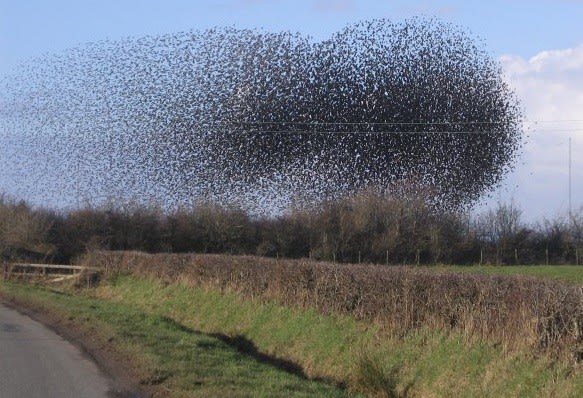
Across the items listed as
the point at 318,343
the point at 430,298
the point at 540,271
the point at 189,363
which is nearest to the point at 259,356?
the point at 318,343

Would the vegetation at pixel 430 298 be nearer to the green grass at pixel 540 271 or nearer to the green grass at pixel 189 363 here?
the green grass at pixel 189 363

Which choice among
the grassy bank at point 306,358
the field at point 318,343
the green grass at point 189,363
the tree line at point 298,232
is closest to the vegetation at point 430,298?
the field at point 318,343

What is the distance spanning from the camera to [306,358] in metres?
19.5

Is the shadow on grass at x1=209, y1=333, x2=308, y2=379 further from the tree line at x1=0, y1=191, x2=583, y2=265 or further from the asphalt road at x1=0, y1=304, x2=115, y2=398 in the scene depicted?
the tree line at x1=0, y1=191, x2=583, y2=265

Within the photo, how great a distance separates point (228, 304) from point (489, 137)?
139 feet

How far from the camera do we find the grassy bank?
1275 cm

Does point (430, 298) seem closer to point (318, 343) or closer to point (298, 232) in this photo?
point (318, 343)

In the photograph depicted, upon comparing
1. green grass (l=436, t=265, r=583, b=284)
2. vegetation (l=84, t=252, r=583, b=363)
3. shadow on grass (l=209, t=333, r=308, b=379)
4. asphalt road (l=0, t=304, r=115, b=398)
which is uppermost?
green grass (l=436, t=265, r=583, b=284)

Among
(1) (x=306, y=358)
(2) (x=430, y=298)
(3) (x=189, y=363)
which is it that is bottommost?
(1) (x=306, y=358)

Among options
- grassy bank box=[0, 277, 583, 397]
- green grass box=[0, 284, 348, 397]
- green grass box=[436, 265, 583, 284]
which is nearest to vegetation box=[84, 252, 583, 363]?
grassy bank box=[0, 277, 583, 397]

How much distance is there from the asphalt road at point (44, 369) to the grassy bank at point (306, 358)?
0.95 metres

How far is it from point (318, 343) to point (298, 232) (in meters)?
37.0

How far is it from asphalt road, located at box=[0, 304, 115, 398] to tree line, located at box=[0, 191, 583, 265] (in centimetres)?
3245

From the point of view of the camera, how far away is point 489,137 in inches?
2539
